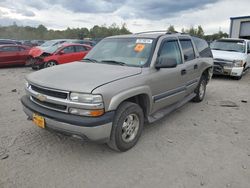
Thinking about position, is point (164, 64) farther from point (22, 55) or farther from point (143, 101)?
point (22, 55)

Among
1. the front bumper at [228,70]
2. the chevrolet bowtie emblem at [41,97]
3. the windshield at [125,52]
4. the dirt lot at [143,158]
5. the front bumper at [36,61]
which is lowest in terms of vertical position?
the dirt lot at [143,158]

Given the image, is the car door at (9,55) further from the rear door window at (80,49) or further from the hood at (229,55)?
the hood at (229,55)

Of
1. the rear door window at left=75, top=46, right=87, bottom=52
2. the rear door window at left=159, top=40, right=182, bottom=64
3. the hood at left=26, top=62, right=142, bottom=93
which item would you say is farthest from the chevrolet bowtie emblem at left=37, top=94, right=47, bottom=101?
the rear door window at left=75, top=46, right=87, bottom=52

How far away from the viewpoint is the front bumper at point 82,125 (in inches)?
106

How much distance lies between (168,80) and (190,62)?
1196 mm

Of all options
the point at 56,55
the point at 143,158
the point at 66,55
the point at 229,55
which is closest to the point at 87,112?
the point at 143,158

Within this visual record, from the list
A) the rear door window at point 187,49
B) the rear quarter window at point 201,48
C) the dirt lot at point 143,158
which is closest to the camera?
the dirt lot at point 143,158

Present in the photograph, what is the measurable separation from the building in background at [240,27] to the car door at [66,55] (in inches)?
820

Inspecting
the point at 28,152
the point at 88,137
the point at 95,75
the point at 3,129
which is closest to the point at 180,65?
the point at 95,75

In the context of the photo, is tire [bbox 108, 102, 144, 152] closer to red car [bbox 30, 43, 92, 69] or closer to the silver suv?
the silver suv

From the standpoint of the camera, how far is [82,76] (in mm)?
3066

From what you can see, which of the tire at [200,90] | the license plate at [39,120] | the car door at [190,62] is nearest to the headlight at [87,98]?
the license plate at [39,120]

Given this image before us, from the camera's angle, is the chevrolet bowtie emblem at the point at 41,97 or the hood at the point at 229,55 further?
the hood at the point at 229,55

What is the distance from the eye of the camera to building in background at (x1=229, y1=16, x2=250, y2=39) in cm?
2425
